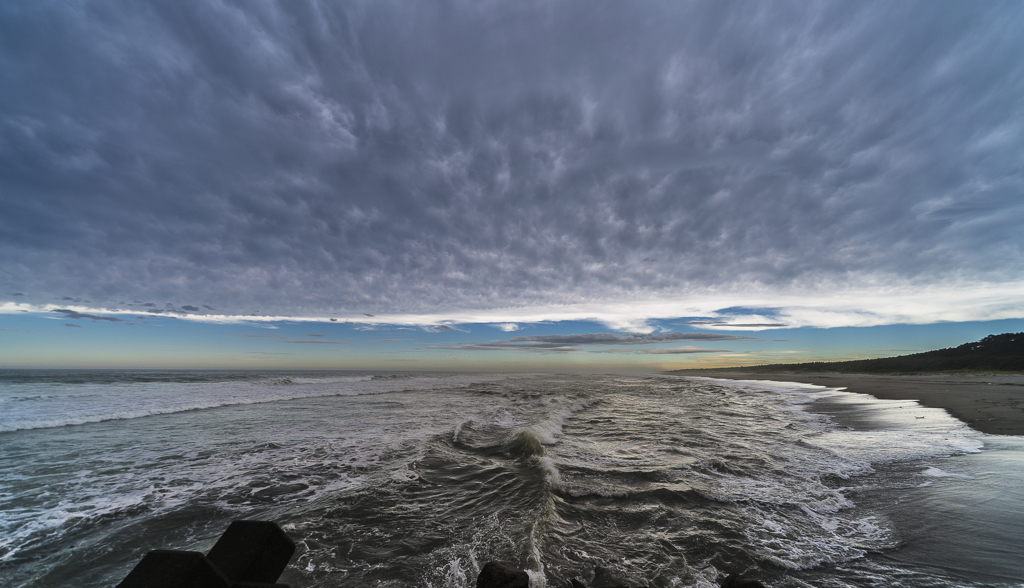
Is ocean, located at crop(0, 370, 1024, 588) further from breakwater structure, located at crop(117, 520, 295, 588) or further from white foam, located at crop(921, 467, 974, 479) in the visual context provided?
breakwater structure, located at crop(117, 520, 295, 588)

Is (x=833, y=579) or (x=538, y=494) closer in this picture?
(x=833, y=579)

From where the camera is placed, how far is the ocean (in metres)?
4.96

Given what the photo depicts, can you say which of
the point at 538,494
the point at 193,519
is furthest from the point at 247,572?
the point at 538,494

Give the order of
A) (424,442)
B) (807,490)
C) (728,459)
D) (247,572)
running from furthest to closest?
(424,442), (728,459), (807,490), (247,572)

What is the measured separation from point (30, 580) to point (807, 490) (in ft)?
42.4

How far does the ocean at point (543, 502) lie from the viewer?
4961 mm

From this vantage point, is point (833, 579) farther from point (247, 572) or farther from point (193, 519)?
point (193, 519)

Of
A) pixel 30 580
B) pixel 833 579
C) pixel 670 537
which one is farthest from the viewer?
pixel 670 537

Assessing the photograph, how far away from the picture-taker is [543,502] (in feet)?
23.8

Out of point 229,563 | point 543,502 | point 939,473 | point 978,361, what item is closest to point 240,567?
point 229,563

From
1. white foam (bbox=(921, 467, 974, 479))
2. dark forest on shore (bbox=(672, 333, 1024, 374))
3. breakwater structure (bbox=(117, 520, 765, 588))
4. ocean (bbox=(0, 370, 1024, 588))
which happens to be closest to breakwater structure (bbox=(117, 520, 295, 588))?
breakwater structure (bbox=(117, 520, 765, 588))

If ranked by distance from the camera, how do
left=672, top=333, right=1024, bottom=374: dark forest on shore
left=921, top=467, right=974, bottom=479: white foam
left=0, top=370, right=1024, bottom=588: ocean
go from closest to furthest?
left=0, top=370, right=1024, bottom=588: ocean, left=921, top=467, right=974, bottom=479: white foam, left=672, top=333, right=1024, bottom=374: dark forest on shore

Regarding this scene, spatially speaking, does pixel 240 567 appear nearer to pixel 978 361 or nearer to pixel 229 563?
pixel 229 563

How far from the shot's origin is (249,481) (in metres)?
8.80
